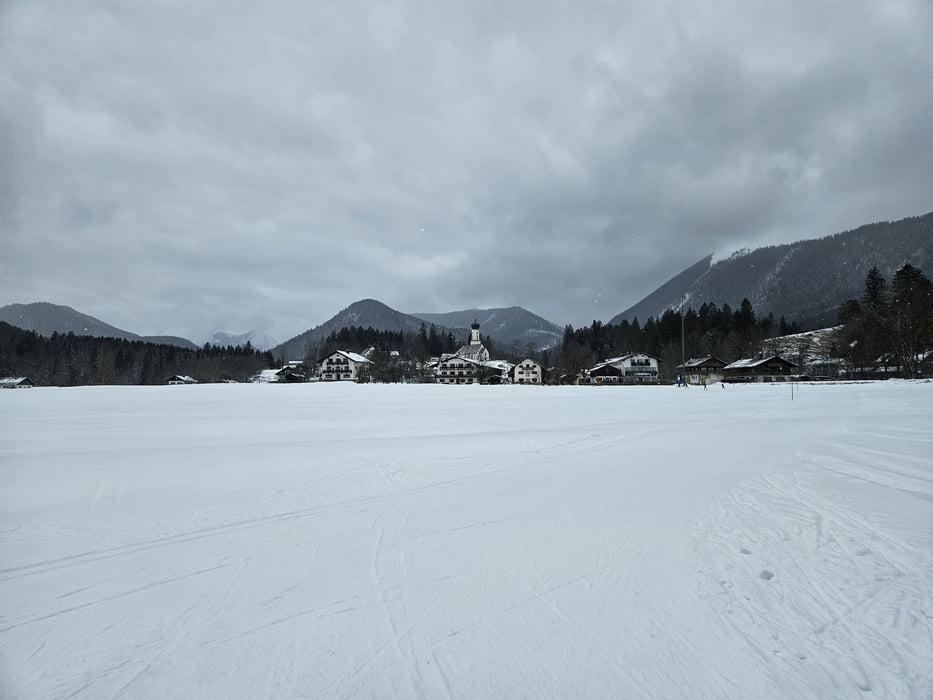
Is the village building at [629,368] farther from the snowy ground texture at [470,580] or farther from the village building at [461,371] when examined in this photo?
the snowy ground texture at [470,580]

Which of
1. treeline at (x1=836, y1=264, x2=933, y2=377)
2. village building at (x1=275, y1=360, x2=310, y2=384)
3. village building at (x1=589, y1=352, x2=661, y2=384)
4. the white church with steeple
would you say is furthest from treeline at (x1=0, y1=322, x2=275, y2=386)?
treeline at (x1=836, y1=264, x2=933, y2=377)

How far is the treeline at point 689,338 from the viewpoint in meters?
106

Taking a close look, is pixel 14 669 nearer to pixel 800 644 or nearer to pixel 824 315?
pixel 800 644

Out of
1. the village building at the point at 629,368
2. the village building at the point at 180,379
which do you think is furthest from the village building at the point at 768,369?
the village building at the point at 180,379

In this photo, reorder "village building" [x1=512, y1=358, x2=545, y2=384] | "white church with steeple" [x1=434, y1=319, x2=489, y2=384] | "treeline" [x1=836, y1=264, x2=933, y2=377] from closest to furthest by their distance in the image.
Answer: "treeline" [x1=836, y1=264, x2=933, y2=377]
"white church with steeple" [x1=434, y1=319, x2=489, y2=384]
"village building" [x1=512, y1=358, x2=545, y2=384]

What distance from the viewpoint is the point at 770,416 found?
62.7 ft

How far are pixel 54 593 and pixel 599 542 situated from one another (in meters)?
5.75

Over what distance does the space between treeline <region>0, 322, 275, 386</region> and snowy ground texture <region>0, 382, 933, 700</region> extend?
123894mm

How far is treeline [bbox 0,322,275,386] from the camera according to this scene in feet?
334

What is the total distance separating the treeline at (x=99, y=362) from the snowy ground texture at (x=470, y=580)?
124 metres

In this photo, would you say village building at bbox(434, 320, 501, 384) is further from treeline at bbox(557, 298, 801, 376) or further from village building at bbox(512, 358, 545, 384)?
treeline at bbox(557, 298, 801, 376)

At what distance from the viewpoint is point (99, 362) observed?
348 feet

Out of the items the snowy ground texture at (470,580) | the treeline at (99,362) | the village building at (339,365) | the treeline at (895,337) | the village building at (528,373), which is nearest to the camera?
the snowy ground texture at (470,580)

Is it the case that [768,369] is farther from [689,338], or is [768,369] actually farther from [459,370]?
[459,370]
